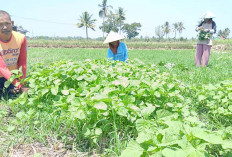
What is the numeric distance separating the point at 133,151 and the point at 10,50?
2.64 m

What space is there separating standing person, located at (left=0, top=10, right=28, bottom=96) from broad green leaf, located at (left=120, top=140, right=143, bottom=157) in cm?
200

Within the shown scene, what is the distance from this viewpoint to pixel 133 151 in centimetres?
106

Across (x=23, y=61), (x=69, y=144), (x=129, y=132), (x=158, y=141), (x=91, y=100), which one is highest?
(x=23, y=61)

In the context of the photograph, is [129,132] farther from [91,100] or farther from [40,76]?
[40,76]

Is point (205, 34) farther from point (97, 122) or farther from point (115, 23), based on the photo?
point (115, 23)

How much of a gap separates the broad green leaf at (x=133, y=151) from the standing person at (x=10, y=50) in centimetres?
200

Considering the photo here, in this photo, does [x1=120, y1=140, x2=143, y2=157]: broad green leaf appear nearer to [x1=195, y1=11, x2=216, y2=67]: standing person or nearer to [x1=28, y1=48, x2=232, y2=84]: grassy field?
[x1=28, y1=48, x2=232, y2=84]: grassy field

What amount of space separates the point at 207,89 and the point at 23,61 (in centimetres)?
283

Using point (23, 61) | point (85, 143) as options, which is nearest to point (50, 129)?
point (85, 143)

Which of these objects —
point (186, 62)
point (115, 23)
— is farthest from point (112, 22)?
point (186, 62)

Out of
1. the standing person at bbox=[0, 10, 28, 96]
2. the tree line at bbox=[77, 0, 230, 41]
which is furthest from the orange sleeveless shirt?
the tree line at bbox=[77, 0, 230, 41]

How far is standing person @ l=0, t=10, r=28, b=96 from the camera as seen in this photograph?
2512mm

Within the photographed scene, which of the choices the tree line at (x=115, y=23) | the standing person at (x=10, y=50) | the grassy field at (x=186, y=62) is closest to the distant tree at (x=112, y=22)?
the tree line at (x=115, y=23)

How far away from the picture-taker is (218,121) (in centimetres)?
207
